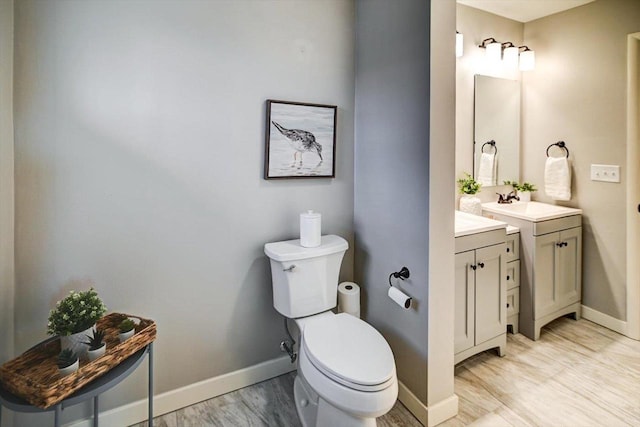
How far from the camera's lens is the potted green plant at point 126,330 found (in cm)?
133

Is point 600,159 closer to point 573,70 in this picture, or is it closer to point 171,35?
point 573,70

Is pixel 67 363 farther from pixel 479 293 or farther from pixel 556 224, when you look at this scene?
pixel 556 224

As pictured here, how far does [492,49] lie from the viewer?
271 centimetres

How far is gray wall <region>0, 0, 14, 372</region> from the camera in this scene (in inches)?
51.8

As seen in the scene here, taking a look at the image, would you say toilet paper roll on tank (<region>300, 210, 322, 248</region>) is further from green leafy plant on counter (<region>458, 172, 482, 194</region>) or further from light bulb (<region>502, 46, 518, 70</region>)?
light bulb (<region>502, 46, 518, 70</region>)

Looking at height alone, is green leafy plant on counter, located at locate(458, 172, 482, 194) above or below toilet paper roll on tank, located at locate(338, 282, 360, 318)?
above

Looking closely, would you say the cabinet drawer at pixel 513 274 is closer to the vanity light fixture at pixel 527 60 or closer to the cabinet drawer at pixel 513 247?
the cabinet drawer at pixel 513 247

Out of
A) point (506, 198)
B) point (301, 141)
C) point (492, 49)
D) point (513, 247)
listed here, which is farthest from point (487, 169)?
point (301, 141)

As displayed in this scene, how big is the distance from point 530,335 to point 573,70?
2.03 metres

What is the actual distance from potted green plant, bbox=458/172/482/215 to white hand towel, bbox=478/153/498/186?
0.12 metres

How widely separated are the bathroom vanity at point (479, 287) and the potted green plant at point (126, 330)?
1.59 m

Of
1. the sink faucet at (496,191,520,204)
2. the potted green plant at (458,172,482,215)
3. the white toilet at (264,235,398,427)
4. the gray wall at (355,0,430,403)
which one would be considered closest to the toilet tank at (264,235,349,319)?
the white toilet at (264,235,398,427)

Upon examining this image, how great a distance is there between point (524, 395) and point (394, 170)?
1402mm

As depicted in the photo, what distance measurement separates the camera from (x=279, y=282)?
5.98 feet
